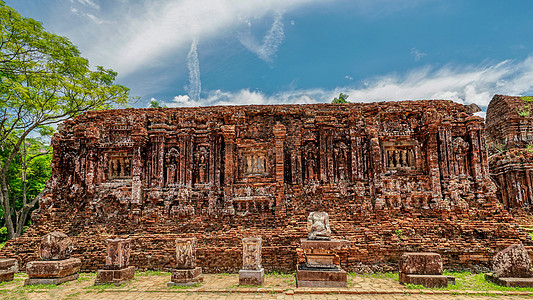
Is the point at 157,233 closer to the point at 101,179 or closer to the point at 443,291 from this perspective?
the point at 101,179

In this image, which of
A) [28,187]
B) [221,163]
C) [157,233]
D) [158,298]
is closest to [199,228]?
[157,233]

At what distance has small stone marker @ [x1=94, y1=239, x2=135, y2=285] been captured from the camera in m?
10.6

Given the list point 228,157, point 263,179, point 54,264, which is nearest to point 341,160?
point 263,179

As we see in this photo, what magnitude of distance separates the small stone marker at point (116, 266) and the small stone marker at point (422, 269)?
9.12m

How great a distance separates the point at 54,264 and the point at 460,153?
16.2 m

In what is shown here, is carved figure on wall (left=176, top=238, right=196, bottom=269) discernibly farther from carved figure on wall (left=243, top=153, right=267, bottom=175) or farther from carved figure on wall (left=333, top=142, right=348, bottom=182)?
carved figure on wall (left=333, top=142, right=348, bottom=182)

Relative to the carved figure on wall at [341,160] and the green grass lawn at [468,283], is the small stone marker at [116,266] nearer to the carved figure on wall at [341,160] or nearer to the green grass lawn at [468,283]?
the green grass lawn at [468,283]

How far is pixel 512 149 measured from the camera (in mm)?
18031

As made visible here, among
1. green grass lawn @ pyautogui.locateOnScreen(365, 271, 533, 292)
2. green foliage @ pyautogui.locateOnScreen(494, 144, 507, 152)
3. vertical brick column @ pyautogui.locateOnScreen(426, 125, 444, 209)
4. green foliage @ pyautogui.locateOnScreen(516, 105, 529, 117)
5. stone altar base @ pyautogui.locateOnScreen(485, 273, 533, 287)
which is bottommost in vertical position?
green grass lawn @ pyautogui.locateOnScreen(365, 271, 533, 292)

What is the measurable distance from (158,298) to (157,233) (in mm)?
4509

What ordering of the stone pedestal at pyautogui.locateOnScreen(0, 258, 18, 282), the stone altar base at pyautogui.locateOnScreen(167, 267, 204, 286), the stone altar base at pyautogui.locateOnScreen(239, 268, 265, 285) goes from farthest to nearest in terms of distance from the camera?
1. the stone pedestal at pyautogui.locateOnScreen(0, 258, 18, 282)
2. the stone altar base at pyautogui.locateOnScreen(167, 267, 204, 286)
3. the stone altar base at pyautogui.locateOnScreen(239, 268, 265, 285)

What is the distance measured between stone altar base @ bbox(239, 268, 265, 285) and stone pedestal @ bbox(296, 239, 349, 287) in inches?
47.9

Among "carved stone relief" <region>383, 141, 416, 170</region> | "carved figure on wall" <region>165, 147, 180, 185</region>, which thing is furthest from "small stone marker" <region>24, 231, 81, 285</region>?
"carved stone relief" <region>383, 141, 416, 170</region>

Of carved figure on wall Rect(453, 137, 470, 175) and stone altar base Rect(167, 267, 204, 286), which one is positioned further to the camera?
carved figure on wall Rect(453, 137, 470, 175)
